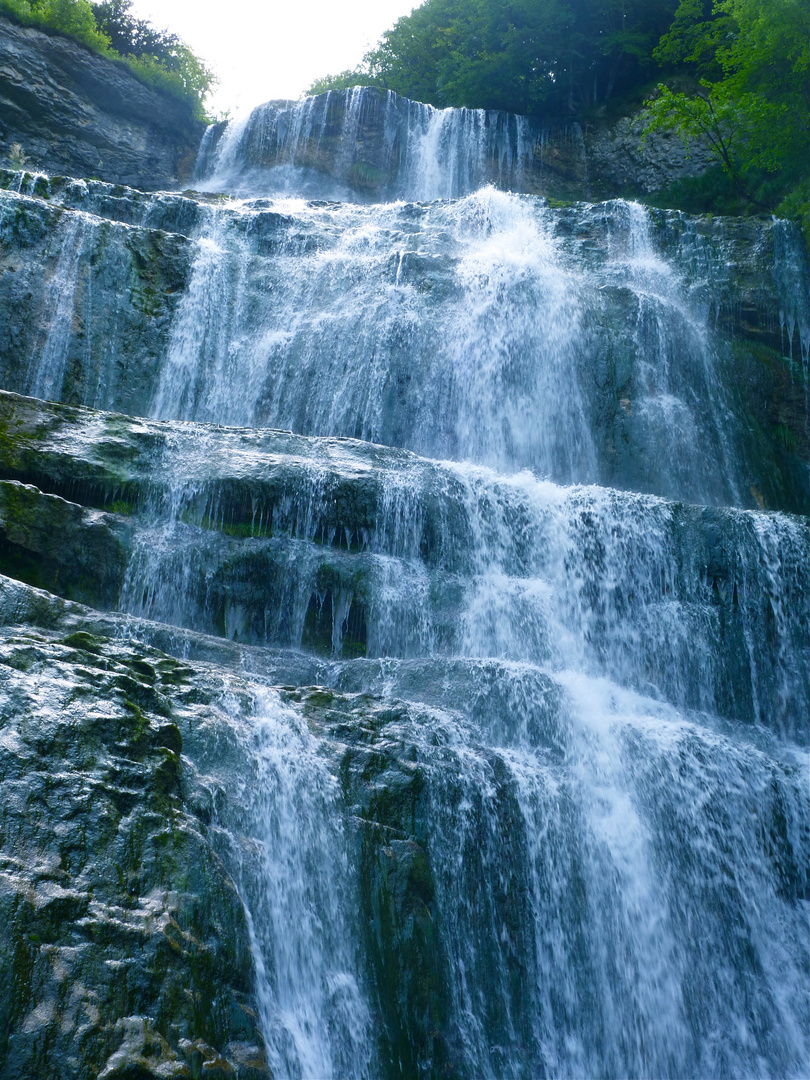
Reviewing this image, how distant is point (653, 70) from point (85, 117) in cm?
1658

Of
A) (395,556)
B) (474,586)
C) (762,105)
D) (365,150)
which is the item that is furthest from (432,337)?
(365,150)

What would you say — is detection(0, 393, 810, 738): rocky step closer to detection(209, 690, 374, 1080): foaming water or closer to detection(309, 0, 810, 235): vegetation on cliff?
detection(209, 690, 374, 1080): foaming water

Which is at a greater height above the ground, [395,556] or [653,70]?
[653,70]

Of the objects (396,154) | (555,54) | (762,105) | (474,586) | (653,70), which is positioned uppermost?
(555,54)

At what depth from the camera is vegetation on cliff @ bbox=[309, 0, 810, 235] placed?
16.5 m

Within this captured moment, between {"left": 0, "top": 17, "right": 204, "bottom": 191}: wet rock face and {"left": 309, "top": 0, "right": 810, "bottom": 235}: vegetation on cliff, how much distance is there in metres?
8.79

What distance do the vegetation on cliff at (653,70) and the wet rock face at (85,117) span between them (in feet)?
28.8

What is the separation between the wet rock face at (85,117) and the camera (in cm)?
2011

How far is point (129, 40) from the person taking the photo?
2575cm

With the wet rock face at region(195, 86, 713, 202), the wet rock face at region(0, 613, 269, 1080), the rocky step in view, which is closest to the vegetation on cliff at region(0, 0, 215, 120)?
the wet rock face at region(195, 86, 713, 202)

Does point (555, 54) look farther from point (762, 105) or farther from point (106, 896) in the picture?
point (106, 896)

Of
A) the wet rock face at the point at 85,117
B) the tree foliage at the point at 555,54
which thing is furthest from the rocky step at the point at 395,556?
the tree foliage at the point at 555,54

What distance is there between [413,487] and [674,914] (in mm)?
5191

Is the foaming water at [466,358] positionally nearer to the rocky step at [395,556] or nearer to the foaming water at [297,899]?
the rocky step at [395,556]
